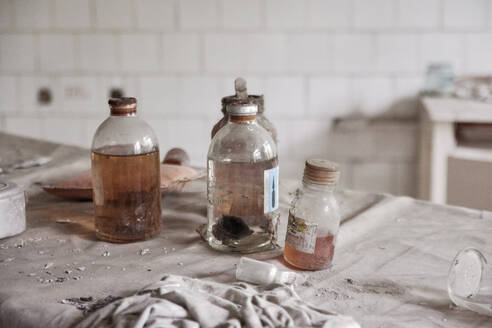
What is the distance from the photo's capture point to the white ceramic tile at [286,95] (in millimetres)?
2678

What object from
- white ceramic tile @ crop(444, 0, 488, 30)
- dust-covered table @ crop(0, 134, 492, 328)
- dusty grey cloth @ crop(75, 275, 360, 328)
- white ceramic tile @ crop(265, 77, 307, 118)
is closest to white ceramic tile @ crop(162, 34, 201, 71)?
white ceramic tile @ crop(265, 77, 307, 118)

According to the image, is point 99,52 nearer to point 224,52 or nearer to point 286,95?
point 224,52

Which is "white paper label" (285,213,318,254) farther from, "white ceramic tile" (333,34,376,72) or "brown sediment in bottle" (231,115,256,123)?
"white ceramic tile" (333,34,376,72)

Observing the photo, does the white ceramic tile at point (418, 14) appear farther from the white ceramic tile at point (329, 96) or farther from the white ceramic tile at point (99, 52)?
the white ceramic tile at point (99, 52)

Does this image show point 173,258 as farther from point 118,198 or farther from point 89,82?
point 89,82

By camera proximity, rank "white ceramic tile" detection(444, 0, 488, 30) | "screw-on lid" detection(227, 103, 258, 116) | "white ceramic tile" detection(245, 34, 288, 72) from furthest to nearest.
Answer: "white ceramic tile" detection(245, 34, 288, 72) → "white ceramic tile" detection(444, 0, 488, 30) → "screw-on lid" detection(227, 103, 258, 116)

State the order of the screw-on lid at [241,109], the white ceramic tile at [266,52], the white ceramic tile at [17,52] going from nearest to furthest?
the screw-on lid at [241,109]
the white ceramic tile at [266,52]
the white ceramic tile at [17,52]

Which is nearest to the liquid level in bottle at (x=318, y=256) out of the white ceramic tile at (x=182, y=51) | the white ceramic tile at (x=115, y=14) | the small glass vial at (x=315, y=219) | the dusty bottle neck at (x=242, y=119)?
the small glass vial at (x=315, y=219)

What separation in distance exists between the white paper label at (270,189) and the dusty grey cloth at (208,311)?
0.23m

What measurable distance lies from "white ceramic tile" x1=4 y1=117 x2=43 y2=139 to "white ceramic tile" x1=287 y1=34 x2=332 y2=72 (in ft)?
4.19

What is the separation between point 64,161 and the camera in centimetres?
161

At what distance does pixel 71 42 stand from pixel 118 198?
1.92 m

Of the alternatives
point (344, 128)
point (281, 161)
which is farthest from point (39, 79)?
point (344, 128)

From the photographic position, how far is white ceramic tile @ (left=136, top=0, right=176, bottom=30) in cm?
265
